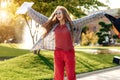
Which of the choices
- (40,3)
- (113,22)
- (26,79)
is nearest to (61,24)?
(113,22)

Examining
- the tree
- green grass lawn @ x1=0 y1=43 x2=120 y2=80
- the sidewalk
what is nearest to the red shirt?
green grass lawn @ x1=0 y1=43 x2=120 y2=80

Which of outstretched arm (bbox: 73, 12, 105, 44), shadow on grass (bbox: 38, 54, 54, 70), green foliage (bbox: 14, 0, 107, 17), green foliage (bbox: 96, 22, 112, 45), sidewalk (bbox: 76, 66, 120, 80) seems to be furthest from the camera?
green foliage (bbox: 96, 22, 112, 45)

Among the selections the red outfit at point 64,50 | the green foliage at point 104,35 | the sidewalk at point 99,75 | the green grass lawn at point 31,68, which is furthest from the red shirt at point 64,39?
the green foliage at point 104,35

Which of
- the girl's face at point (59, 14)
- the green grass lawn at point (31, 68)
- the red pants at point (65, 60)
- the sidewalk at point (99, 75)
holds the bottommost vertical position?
the sidewalk at point (99, 75)

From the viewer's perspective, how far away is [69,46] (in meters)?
5.79

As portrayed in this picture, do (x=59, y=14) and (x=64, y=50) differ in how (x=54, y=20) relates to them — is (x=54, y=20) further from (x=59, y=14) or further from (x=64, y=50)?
(x=64, y=50)

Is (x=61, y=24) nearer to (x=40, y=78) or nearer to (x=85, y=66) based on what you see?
(x=40, y=78)

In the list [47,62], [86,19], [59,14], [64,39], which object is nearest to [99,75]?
[47,62]

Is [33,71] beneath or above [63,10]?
beneath

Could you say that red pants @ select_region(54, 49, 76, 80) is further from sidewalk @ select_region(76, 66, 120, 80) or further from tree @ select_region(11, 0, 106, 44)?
tree @ select_region(11, 0, 106, 44)

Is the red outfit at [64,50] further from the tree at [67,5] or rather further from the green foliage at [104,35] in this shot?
the green foliage at [104,35]

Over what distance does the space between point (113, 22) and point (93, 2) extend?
37.0ft

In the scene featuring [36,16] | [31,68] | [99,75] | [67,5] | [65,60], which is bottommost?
[99,75]

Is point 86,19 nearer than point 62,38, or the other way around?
point 62,38
